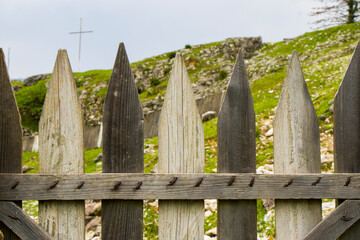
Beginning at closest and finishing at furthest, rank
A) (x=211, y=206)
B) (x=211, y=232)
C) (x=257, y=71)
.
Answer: (x=211, y=232)
(x=211, y=206)
(x=257, y=71)

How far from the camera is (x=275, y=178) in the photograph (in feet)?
4.72

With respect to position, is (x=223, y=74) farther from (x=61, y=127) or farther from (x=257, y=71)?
(x=61, y=127)

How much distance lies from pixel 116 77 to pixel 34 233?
2.60ft

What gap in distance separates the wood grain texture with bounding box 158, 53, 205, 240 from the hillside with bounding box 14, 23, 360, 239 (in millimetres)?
1782

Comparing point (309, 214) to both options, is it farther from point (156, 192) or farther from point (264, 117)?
point (264, 117)

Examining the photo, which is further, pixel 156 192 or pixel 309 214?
pixel 309 214

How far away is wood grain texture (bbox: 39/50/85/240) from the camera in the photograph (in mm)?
1409

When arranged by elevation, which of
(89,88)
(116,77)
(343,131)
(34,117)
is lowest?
(343,131)

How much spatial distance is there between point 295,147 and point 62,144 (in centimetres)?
113

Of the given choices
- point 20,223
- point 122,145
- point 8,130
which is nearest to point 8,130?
point 8,130

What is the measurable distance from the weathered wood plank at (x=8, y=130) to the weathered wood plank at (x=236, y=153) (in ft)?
3.06

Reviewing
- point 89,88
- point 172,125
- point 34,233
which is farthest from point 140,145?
point 89,88

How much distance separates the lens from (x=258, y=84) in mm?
12703

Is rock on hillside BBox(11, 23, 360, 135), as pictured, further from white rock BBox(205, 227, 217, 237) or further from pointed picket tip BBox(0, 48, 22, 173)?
pointed picket tip BBox(0, 48, 22, 173)
